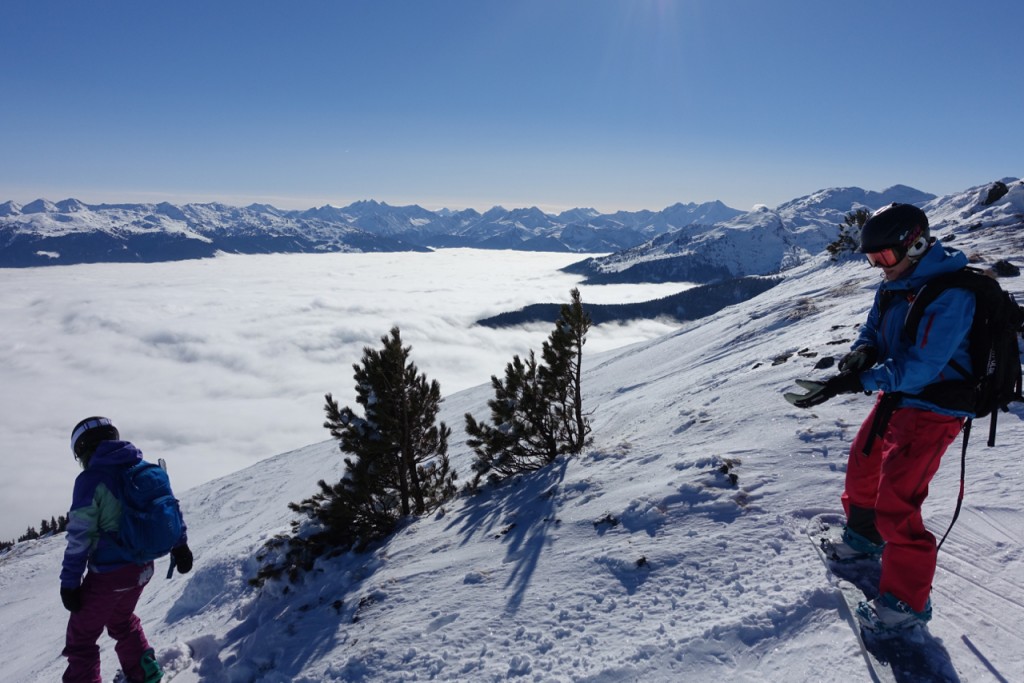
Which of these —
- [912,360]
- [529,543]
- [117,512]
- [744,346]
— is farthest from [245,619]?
[744,346]

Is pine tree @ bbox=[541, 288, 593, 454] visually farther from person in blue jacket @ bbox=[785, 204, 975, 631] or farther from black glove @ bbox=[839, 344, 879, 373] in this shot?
person in blue jacket @ bbox=[785, 204, 975, 631]

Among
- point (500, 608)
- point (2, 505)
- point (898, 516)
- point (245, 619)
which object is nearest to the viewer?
point (898, 516)

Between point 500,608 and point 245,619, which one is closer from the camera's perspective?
point 500,608

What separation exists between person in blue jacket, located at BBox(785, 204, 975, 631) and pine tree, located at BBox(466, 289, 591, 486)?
337 inches

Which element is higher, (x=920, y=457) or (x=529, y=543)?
(x=920, y=457)

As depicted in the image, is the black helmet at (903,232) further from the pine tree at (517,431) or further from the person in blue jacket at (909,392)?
the pine tree at (517,431)

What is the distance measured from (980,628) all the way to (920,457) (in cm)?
143

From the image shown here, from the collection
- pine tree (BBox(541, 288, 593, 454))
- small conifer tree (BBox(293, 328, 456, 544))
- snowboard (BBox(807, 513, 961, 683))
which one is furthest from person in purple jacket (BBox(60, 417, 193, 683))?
pine tree (BBox(541, 288, 593, 454))

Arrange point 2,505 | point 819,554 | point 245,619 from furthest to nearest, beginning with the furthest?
point 2,505 < point 245,619 < point 819,554

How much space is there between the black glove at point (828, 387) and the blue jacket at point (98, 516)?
631 centimetres

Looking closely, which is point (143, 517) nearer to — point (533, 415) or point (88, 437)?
point (88, 437)

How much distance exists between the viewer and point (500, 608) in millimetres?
5707

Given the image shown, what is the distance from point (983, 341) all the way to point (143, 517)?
295 inches

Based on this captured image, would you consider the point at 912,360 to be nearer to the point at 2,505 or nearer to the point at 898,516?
the point at 898,516
